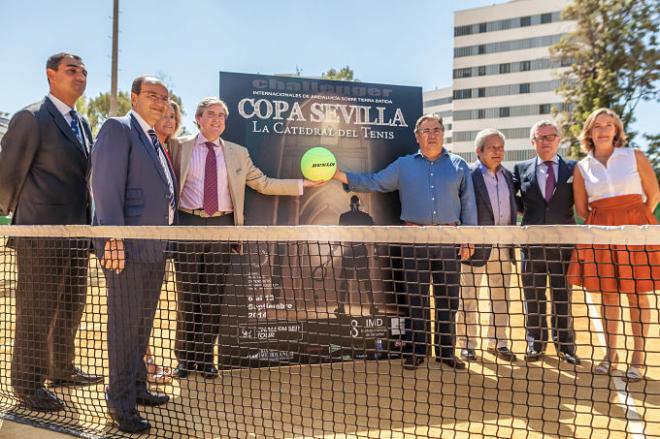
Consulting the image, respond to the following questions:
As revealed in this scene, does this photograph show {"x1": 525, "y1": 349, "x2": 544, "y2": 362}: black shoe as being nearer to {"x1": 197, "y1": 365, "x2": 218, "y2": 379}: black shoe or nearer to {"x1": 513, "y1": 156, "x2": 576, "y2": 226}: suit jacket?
{"x1": 513, "y1": 156, "x2": 576, "y2": 226}: suit jacket

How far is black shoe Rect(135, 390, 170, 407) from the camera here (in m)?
3.58

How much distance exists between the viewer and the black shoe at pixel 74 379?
3.91 metres

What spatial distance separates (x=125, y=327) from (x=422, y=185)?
2623mm

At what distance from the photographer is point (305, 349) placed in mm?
4520

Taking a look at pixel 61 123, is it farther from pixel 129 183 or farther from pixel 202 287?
pixel 202 287

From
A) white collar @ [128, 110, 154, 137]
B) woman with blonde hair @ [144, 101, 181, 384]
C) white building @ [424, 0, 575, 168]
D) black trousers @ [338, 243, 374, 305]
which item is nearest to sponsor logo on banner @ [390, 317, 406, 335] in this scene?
black trousers @ [338, 243, 374, 305]

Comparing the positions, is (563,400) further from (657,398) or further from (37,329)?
(37,329)

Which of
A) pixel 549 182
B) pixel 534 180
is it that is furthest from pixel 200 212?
pixel 549 182

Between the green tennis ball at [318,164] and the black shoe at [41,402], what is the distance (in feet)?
8.01

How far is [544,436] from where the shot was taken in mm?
3096

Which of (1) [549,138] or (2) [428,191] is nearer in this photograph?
(2) [428,191]

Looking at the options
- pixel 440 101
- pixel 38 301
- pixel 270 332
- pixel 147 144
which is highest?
pixel 440 101

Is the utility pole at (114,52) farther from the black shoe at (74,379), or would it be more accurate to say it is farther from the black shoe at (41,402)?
the black shoe at (41,402)

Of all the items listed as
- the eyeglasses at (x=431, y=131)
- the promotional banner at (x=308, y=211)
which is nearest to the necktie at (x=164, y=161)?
the promotional banner at (x=308, y=211)
